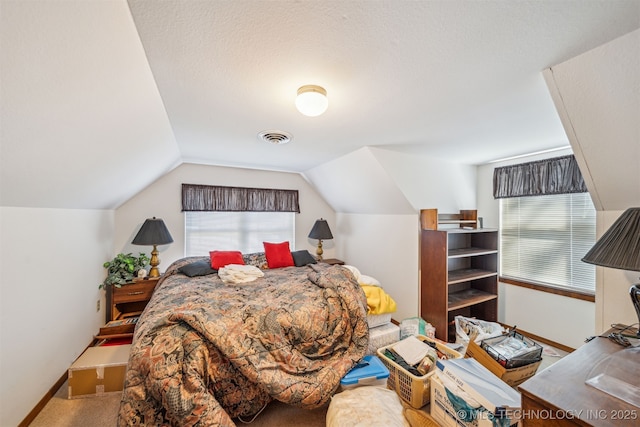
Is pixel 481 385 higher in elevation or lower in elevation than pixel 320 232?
lower

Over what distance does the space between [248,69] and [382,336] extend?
98.5 inches

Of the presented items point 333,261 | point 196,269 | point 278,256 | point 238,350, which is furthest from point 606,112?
point 196,269

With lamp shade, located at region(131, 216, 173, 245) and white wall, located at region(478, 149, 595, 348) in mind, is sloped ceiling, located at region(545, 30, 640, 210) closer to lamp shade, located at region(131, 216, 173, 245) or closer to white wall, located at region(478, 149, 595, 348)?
white wall, located at region(478, 149, 595, 348)

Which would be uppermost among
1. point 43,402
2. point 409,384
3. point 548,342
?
point 409,384

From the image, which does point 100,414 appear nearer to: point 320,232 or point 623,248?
point 320,232

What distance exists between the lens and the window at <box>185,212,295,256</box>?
11.7ft

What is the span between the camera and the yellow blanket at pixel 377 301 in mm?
2408

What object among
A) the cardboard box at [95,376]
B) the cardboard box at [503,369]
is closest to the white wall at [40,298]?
the cardboard box at [95,376]

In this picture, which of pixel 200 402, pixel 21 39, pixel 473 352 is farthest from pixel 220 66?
pixel 473 352

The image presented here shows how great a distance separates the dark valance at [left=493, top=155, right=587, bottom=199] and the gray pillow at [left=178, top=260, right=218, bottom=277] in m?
3.90

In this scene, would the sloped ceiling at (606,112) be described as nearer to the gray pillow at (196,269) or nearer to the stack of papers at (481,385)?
the stack of papers at (481,385)

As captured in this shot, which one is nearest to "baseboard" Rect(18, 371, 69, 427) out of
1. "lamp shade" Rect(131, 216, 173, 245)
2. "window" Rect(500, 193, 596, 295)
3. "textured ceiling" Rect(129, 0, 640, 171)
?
"lamp shade" Rect(131, 216, 173, 245)

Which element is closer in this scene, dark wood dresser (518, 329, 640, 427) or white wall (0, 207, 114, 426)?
dark wood dresser (518, 329, 640, 427)

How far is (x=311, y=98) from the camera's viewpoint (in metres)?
1.45
